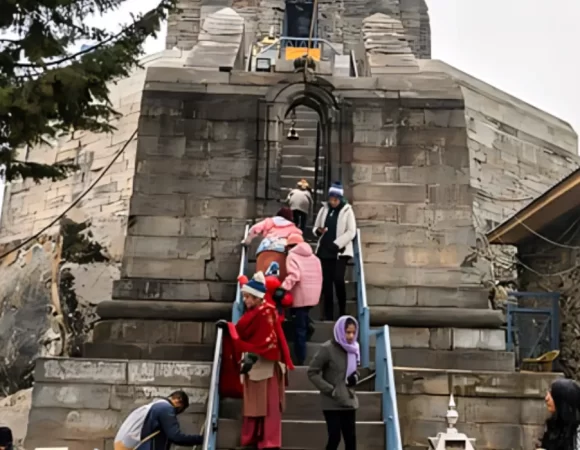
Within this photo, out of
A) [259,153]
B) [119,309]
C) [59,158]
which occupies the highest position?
[59,158]

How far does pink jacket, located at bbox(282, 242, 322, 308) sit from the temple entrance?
10.2 feet

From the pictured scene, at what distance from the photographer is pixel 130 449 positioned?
21.3 ft

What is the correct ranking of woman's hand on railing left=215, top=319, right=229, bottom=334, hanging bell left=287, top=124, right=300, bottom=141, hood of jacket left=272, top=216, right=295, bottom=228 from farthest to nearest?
hanging bell left=287, top=124, right=300, bottom=141 < hood of jacket left=272, top=216, right=295, bottom=228 < woman's hand on railing left=215, top=319, right=229, bottom=334

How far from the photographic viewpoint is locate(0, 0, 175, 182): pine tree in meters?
6.90

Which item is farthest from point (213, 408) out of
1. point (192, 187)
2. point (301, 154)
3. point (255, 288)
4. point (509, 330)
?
point (509, 330)

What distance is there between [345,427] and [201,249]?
4579 millimetres

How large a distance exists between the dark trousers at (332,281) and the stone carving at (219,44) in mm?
4091

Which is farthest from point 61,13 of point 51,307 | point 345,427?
point 51,307

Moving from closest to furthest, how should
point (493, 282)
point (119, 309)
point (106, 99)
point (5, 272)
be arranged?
point (106, 99) → point (119, 309) → point (493, 282) → point (5, 272)

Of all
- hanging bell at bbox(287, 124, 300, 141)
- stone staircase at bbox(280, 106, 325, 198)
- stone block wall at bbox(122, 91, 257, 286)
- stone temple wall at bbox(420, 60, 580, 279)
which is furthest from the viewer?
stone temple wall at bbox(420, 60, 580, 279)

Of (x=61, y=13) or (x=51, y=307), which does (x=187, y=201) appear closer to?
(x=61, y=13)

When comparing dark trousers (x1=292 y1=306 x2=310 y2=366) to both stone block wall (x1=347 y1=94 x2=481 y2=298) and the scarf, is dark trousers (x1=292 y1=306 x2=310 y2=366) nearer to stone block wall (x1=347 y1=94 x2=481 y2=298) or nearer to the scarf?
the scarf

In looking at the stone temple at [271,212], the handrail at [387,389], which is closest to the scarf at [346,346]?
the handrail at [387,389]

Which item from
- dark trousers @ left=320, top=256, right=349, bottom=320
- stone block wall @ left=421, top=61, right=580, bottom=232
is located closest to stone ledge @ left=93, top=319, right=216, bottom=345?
dark trousers @ left=320, top=256, right=349, bottom=320
